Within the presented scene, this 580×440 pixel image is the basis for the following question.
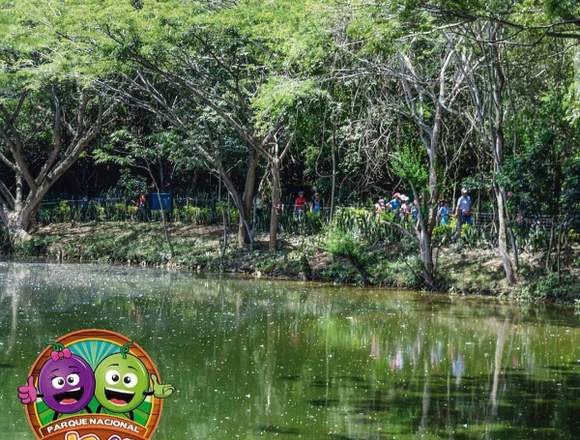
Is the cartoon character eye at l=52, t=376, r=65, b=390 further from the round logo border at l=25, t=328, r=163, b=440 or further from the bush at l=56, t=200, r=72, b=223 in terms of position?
the bush at l=56, t=200, r=72, b=223

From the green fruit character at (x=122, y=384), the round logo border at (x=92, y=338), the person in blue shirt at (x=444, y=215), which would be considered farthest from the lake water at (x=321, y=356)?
the person in blue shirt at (x=444, y=215)

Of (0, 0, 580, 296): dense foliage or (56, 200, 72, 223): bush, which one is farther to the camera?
(56, 200, 72, 223): bush

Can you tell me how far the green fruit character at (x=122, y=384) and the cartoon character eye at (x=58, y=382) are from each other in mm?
242

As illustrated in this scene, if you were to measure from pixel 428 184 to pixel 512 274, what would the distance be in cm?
294

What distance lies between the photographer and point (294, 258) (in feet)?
84.6

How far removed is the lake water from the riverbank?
3.60 ft

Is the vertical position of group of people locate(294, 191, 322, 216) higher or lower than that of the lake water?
higher

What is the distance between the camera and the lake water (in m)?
9.66

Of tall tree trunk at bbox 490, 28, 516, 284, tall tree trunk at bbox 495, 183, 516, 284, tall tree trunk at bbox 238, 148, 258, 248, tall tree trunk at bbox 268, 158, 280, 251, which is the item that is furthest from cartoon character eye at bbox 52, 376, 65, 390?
tall tree trunk at bbox 238, 148, 258, 248

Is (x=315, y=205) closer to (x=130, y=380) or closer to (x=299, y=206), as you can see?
(x=299, y=206)

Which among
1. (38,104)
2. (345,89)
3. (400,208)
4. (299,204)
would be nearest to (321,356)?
(345,89)

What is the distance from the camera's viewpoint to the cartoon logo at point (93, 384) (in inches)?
242

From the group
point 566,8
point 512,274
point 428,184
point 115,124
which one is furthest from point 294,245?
point 566,8

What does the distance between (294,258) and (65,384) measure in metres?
19.6
